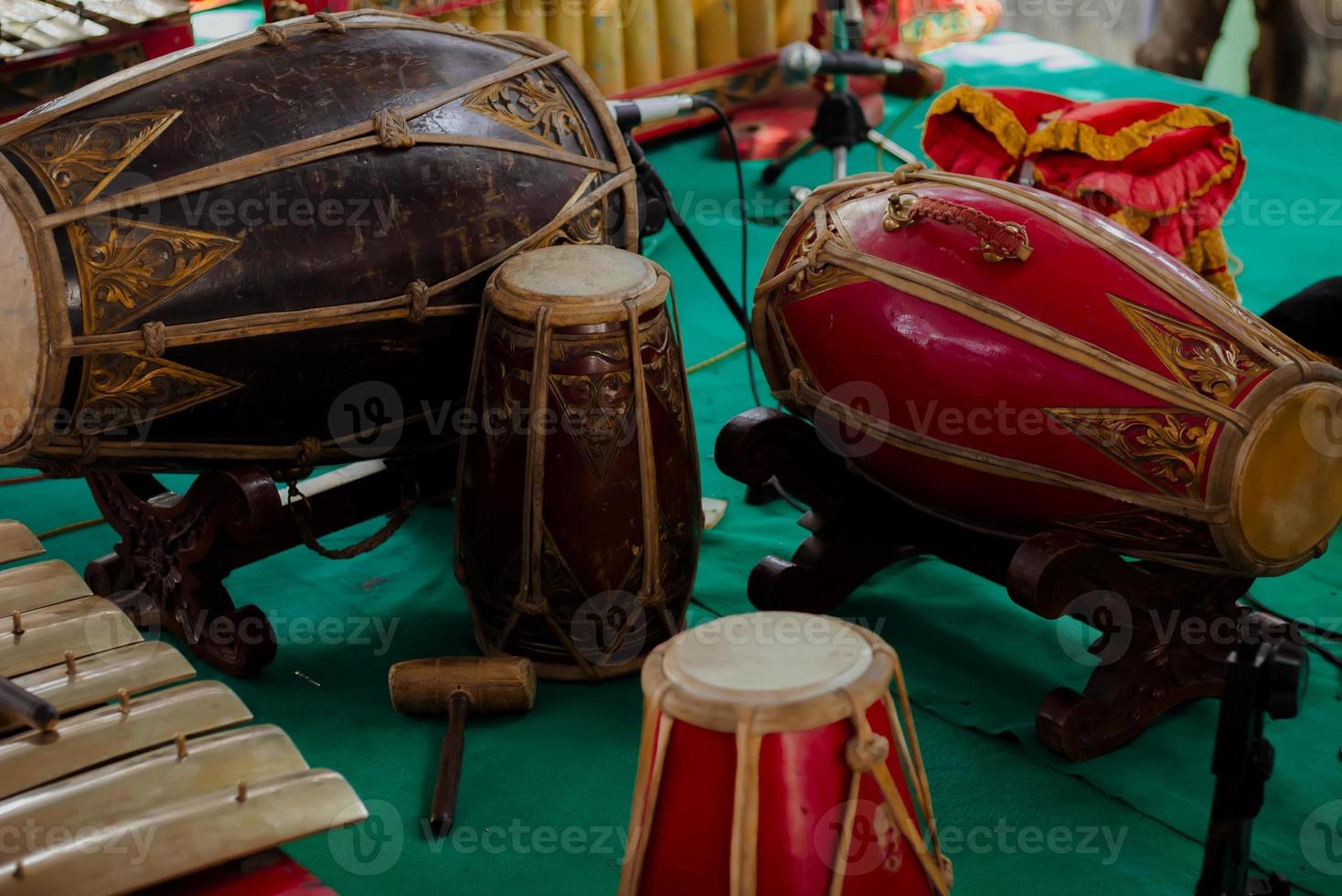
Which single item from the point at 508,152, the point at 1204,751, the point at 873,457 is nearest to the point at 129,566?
the point at 508,152

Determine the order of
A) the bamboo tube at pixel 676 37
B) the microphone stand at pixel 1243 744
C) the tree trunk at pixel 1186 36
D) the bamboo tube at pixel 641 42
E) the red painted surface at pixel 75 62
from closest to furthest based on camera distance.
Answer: the microphone stand at pixel 1243 744 < the red painted surface at pixel 75 62 < the bamboo tube at pixel 641 42 < the bamboo tube at pixel 676 37 < the tree trunk at pixel 1186 36

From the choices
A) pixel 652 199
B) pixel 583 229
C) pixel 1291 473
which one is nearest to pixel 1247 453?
pixel 1291 473

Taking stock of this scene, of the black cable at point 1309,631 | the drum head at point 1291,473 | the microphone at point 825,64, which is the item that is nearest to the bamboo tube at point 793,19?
the microphone at point 825,64

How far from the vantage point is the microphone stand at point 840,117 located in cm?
396

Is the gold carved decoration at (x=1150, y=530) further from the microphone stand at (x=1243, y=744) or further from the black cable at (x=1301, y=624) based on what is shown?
the microphone stand at (x=1243, y=744)

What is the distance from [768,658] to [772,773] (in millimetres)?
116

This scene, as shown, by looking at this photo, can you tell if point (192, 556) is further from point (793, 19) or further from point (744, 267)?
point (793, 19)

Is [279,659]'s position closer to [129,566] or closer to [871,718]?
[129,566]

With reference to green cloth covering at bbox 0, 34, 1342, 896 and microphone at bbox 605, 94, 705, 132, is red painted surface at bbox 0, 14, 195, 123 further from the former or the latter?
microphone at bbox 605, 94, 705, 132

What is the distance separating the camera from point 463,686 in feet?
7.13

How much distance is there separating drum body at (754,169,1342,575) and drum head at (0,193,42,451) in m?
1.13

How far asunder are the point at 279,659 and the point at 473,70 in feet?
3.40

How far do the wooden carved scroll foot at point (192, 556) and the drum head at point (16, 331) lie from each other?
0.32 metres

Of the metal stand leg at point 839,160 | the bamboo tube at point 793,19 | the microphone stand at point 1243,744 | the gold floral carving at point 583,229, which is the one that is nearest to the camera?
the microphone stand at point 1243,744
